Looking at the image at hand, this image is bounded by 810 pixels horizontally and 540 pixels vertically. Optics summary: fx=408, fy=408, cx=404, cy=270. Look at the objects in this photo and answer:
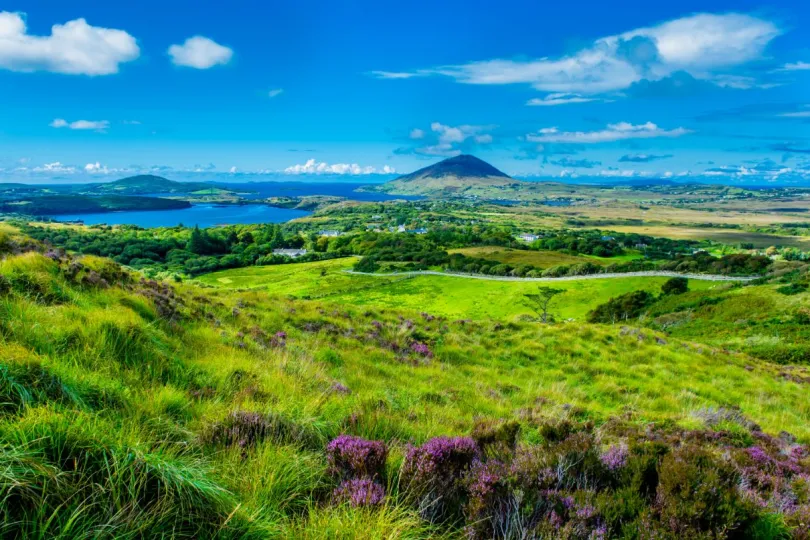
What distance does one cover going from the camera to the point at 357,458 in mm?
3537

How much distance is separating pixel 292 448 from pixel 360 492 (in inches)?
33.8

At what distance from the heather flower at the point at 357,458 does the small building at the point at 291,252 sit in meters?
146

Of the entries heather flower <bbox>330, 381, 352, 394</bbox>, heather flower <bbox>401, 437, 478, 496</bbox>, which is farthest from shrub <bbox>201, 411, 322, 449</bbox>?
heather flower <bbox>330, 381, 352, 394</bbox>

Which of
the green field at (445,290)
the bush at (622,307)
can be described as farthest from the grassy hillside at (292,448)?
the bush at (622,307)

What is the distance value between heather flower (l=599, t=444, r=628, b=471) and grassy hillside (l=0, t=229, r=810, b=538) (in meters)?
0.02

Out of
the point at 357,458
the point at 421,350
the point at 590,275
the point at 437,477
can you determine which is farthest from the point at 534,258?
the point at 357,458

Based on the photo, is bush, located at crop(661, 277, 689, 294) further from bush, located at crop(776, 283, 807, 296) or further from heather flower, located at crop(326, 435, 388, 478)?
heather flower, located at crop(326, 435, 388, 478)

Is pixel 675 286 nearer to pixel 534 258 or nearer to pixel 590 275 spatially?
pixel 590 275

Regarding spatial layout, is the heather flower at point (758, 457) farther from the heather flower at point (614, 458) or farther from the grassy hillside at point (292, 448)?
the heather flower at point (614, 458)

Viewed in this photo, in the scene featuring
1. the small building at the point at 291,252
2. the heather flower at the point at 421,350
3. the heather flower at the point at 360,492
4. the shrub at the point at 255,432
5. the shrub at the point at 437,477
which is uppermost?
the shrub at the point at 255,432

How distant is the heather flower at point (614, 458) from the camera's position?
3.84 meters

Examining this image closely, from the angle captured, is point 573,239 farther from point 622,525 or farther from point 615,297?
point 622,525

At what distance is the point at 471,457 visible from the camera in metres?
3.85

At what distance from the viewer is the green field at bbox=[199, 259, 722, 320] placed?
2613 inches
